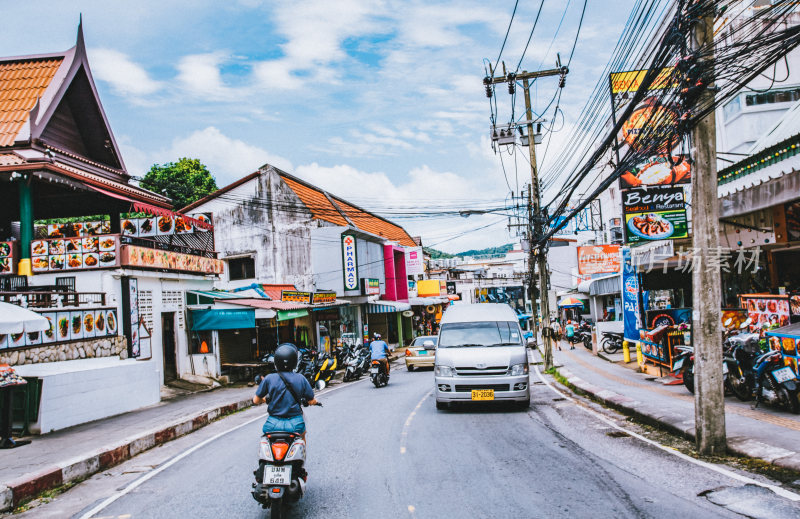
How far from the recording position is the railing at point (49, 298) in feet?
42.8

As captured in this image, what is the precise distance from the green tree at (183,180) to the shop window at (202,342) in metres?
21.4

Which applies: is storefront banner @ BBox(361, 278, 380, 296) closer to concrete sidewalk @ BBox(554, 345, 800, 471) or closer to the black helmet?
concrete sidewalk @ BBox(554, 345, 800, 471)

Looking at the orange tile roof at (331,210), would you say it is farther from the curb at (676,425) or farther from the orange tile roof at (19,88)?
the curb at (676,425)

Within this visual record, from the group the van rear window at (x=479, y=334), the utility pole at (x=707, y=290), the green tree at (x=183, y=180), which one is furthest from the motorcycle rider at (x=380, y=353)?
the green tree at (x=183, y=180)

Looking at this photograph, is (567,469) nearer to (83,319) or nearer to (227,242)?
(83,319)

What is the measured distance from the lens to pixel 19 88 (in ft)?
60.2

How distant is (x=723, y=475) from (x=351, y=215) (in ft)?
118

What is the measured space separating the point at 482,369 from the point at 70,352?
9.69 m

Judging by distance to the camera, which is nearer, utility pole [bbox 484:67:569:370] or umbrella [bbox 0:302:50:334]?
umbrella [bbox 0:302:50:334]

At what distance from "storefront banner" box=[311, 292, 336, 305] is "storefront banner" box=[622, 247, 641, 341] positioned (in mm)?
13681

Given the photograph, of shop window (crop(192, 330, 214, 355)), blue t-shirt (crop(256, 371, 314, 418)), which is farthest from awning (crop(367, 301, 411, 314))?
blue t-shirt (crop(256, 371, 314, 418))

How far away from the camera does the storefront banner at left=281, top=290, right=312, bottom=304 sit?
24.5m

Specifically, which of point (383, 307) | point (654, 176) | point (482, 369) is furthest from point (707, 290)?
point (383, 307)

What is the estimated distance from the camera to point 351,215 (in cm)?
4125
